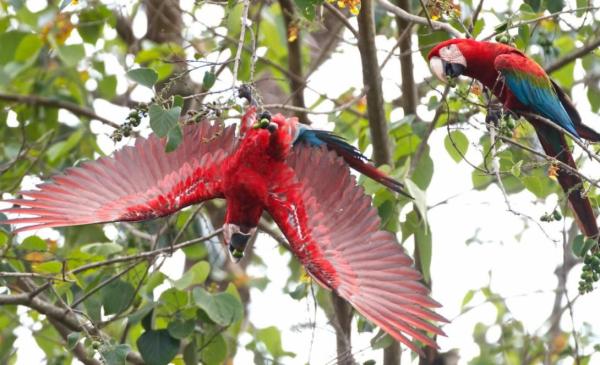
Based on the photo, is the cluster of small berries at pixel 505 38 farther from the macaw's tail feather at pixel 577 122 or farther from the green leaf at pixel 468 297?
the green leaf at pixel 468 297

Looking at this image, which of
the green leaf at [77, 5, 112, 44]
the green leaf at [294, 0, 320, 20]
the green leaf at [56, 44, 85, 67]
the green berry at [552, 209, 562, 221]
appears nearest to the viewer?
the green berry at [552, 209, 562, 221]

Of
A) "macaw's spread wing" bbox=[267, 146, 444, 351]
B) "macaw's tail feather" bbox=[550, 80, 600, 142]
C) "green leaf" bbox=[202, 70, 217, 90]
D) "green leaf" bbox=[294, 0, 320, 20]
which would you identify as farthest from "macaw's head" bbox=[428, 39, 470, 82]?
"green leaf" bbox=[202, 70, 217, 90]

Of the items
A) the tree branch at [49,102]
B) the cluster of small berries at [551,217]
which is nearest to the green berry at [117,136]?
the cluster of small berries at [551,217]

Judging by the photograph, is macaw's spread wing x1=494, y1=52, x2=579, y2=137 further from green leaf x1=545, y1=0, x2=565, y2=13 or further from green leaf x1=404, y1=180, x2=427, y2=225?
green leaf x1=404, y1=180, x2=427, y2=225

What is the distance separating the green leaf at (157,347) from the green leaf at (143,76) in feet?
3.34

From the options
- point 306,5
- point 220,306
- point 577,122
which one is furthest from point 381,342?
point 306,5

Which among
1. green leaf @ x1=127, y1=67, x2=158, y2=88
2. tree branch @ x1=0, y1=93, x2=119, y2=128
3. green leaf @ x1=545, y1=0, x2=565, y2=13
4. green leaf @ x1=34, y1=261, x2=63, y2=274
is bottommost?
green leaf @ x1=34, y1=261, x2=63, y2=274

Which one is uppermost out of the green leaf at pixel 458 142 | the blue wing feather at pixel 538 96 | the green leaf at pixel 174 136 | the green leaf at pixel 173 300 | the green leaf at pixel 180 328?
the blue wing feather at pixel 538 96

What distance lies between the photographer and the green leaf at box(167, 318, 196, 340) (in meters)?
3.36

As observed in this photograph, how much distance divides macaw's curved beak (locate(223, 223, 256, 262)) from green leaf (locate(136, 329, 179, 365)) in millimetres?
324

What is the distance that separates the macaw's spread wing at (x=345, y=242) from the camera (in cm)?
304

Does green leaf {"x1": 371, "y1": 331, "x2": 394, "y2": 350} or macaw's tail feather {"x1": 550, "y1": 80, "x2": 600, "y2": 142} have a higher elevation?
macaw's tail feather {"x1": 550, "y1": 80, "x2": 600, "y2": 142}

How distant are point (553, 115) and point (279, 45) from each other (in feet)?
4.45

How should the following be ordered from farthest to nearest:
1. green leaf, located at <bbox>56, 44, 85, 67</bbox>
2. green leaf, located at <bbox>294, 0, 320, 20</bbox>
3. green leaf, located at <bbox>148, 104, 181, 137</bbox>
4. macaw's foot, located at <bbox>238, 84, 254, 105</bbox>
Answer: green leaf, located at <bbox>56, 44, 85, 67</bbox>, green leaf, located at <bbox>294, 0, 320, 20</bbox>, macaw's foot, located at <bbox>238, 84, 254, 105</bbox>, green leaf, located at <bbox>148, 104, 181, 137</bbox>
